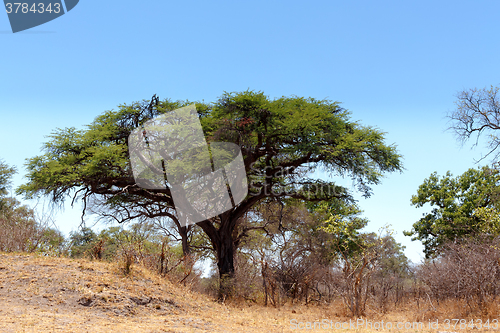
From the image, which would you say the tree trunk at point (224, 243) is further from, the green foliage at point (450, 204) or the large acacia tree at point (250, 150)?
the green foliage at point (450, 204)

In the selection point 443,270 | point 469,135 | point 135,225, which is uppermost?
point 469,135

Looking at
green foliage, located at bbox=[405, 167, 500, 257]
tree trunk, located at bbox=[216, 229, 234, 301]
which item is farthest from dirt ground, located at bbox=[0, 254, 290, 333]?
green foliage, located at bbox=[405, 167, 500, 257]

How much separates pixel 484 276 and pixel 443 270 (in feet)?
7.42

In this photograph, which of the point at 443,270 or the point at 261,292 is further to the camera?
the point at 261,292

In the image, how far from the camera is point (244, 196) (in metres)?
18.7

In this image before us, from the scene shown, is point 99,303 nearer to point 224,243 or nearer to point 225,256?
point 225,256

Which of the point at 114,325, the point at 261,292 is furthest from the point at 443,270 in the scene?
the point at 114,325

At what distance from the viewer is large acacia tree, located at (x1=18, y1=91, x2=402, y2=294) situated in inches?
660

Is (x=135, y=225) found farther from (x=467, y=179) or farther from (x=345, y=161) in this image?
(x=467, y=179)

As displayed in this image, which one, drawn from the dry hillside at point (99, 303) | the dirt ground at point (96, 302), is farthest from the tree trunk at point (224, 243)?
the dirt ground at point (96, 302)

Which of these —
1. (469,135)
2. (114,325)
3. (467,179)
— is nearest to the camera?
(114,325)

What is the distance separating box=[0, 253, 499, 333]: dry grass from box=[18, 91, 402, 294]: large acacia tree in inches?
216

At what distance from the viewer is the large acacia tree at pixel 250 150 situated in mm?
16766

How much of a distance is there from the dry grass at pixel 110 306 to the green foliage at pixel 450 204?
60.7 ft
